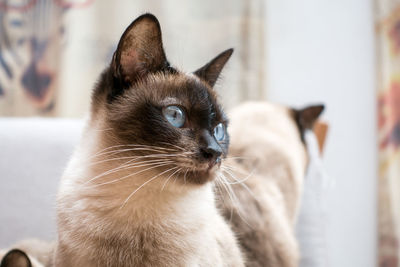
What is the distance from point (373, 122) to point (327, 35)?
0.62m

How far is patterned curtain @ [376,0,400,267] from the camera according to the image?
226 cm

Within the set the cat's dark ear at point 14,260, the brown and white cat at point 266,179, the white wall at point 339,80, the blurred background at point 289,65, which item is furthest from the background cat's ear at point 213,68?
the white wall at point 339,80

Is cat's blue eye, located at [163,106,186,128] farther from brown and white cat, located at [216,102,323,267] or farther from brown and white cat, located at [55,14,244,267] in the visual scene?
brown and white cat, located at [216,102,323,267]

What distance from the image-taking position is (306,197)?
1581 mm

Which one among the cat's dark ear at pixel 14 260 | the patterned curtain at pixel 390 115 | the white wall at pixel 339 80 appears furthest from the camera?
the white wall at pixel 339 80

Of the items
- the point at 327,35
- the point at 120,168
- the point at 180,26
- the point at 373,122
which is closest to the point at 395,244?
the point at 373,122

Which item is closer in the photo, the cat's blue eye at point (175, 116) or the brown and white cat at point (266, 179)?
the cat's blue eye at point (175, 116)

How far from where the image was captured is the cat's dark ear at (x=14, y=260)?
666 millimetres

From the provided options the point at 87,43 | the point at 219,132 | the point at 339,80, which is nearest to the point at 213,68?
the point at 219,132

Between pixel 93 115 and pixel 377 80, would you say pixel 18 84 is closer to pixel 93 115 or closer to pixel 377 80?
pixel 93 115

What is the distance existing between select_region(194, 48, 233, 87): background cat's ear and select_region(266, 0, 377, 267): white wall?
1540mm

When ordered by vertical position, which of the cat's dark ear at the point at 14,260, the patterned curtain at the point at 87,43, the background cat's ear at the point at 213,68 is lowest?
the cat's dark ear at the point at 14,260

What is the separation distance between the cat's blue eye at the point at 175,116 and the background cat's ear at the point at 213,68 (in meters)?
0.18

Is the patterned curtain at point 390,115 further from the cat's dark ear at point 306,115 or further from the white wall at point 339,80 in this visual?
the cat's dark ear at point 306,115
